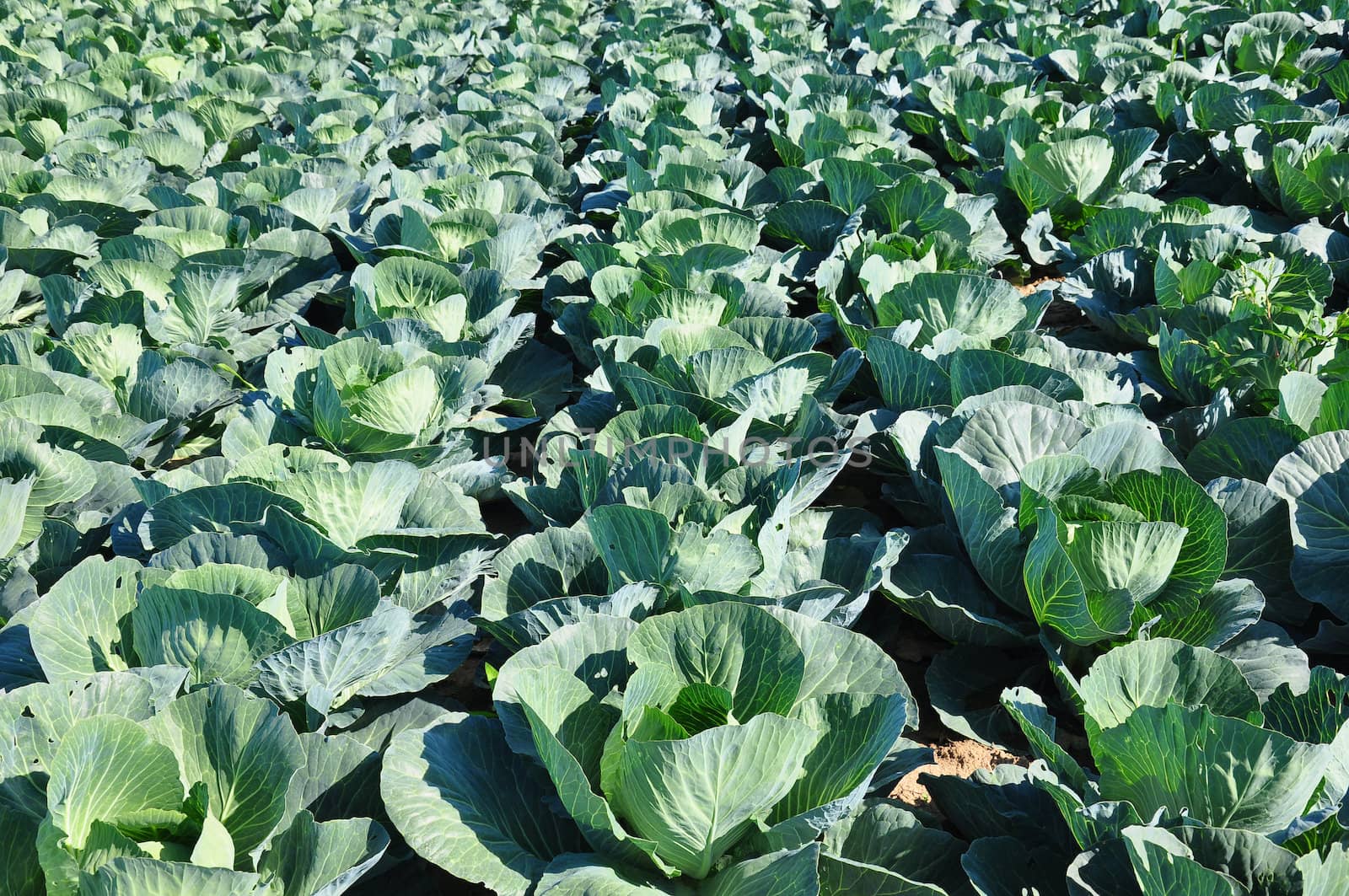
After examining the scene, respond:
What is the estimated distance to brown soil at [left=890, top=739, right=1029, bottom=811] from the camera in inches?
114

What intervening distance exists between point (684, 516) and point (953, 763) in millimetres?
1025

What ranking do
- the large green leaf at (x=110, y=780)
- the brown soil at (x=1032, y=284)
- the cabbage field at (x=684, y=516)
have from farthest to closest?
1. the brown soil at (x=1032, y=284)
2. the cabbage field at (x=684, y=516)
3. the large green leaf at (x=110, y=780)

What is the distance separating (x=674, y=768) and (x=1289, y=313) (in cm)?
323

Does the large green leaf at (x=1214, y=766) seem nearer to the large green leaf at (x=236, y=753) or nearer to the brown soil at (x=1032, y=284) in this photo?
the large green leaf at (x=236, y=753)

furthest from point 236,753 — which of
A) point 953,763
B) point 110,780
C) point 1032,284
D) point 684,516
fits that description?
point 1032,284

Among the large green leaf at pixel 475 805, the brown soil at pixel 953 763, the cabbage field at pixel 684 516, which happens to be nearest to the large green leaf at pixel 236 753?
the cabbage field at pixel 684 516

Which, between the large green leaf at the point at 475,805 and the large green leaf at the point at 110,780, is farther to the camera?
the large green leaf at the point at 475,805

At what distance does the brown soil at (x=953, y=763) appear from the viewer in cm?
289

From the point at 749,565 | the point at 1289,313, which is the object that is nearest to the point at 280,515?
the point at 749,565

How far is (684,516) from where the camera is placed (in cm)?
298

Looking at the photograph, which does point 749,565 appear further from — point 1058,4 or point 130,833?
point 1058,4

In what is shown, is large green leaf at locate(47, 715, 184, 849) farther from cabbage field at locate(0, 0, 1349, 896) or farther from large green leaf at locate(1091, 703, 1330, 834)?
large green leaf at locate(1091, 703, 1330, 834)

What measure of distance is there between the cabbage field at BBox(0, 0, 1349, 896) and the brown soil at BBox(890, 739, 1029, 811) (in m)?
0.04

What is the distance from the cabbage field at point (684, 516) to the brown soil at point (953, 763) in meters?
0.04
